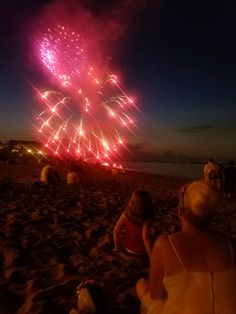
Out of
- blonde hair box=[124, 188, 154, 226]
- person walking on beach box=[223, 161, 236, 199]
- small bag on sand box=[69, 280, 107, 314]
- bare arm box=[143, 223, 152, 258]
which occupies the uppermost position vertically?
person walking on beach box=[223, 161, 236, 199]

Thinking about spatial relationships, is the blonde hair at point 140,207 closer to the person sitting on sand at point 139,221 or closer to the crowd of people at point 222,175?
the person sitting on sand at point 139,221

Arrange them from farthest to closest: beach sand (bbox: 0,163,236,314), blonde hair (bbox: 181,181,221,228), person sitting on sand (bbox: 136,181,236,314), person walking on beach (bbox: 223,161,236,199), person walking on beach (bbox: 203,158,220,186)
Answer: person walking on beach (bbox: 223,161,236,199)
person walking on beach (bbox: 203,158,220,186)
beach sand (bbox: 0,163,236,314)
blonde hair (bbox: 181,181,221,228)
person sitting on sand (bbox: 136,181,236,314)

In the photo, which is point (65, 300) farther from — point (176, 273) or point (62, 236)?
point (62, 236)

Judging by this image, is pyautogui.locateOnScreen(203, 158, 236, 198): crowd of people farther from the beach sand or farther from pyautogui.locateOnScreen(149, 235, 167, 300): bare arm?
pyautogui.locateOnScreen(149, 235, 167, 300): bare arm

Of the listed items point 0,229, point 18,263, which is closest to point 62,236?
point 0,229

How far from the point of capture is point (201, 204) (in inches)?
95.7

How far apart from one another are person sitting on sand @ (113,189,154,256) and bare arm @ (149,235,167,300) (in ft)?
6.59

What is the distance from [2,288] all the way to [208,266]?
2.58 meters

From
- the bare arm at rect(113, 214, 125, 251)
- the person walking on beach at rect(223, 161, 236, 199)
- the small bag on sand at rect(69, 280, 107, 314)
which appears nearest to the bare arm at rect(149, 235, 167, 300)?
the small bag on sand at rect(69, 280, 107, 314)

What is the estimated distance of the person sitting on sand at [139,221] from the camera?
4.79 m

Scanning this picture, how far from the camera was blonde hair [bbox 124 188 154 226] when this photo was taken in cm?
479

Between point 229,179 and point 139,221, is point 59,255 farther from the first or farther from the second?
point 229,179

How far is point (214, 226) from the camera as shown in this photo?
29.4 feet

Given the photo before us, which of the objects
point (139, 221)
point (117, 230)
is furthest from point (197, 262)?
point (117, 230)
